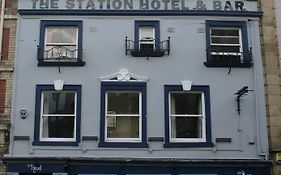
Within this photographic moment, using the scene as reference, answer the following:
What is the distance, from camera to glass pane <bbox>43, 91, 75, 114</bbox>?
1508 cm

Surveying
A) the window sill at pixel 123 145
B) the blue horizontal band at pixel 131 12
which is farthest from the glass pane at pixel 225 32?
the window sill at pixel 123 145

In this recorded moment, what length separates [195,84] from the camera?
49.8 feet

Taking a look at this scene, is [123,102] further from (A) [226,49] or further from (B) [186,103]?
(A) [226,49]

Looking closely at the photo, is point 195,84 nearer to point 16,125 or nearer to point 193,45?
point 193,45

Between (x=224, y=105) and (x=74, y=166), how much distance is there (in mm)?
5015

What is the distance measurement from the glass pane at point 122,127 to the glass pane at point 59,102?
51.7 inches

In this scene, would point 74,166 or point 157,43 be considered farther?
point 157,43

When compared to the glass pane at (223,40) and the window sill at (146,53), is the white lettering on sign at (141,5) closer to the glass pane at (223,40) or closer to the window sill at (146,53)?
the glass pane at (223,40)

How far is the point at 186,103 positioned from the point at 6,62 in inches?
233

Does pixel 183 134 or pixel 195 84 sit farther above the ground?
pixel 195 84

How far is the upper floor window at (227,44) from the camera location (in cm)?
1535

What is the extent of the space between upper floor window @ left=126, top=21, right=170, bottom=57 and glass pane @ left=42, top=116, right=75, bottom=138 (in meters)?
2.95

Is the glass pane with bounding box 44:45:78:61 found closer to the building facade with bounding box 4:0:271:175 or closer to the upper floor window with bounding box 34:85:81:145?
the building facade with bounding box 4:0:271:175

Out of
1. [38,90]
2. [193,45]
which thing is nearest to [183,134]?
[193,45]
